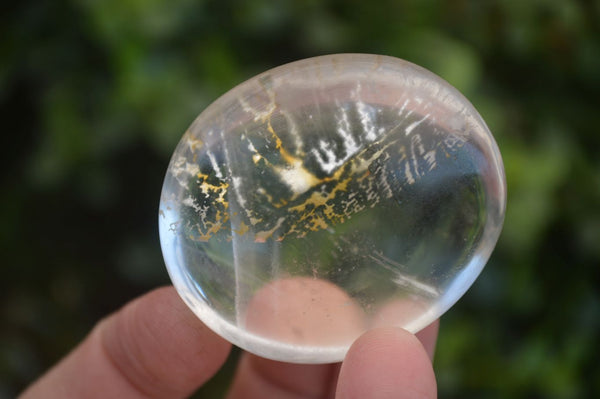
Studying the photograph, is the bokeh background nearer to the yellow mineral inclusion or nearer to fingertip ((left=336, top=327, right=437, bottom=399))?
the yellow mineral inclusion

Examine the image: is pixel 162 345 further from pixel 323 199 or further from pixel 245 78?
pixel 245 78

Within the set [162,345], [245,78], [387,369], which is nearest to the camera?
[387,369]

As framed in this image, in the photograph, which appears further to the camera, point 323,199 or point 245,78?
point 245,78

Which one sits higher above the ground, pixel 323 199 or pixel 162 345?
pixel 323 199

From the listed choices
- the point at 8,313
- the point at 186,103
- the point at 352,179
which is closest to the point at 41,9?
the point at 186,103

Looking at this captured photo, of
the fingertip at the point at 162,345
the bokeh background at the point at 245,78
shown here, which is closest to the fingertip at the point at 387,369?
the fingertip at the point at 162,345

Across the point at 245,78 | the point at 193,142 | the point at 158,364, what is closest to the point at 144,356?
the point at 158,364

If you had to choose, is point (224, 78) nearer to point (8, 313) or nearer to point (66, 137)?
point (66, 137)
